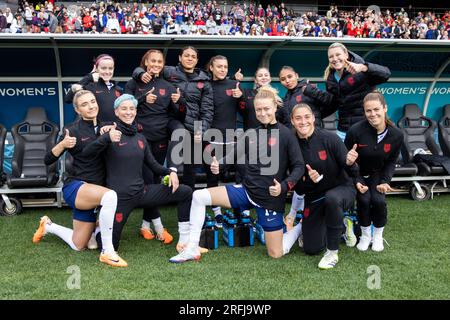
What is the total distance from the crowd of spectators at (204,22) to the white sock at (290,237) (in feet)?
47.4

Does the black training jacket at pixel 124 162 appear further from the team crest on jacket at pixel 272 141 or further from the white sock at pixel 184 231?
the team crest on jacket at pixel 272 141

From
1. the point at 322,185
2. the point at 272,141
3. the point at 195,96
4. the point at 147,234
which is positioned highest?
the point at 195,96

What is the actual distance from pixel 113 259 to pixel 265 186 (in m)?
1.50

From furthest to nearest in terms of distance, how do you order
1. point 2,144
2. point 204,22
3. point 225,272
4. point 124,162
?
point 204,22 < point 2,144 < point 124,162 < point 225,272

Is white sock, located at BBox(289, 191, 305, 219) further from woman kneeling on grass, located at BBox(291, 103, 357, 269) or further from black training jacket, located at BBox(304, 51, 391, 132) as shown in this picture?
black training jacket, located at BBox(304, 51, 391, 132)

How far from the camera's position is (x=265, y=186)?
4289 mm

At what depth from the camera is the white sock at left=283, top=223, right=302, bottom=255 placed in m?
4.45

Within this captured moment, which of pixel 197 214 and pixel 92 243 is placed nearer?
pixel 197 214

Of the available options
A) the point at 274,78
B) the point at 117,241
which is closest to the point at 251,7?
the point at 274,78

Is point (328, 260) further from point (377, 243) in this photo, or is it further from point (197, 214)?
point (197, 214)

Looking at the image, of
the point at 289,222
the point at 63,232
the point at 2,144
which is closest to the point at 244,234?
the point at 289,222

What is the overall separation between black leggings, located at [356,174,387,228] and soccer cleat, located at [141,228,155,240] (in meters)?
2.14

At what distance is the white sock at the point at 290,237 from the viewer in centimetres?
445

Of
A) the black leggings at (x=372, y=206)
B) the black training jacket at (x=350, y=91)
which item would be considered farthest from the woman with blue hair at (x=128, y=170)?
the black training jacket at (x=350, y=91)
